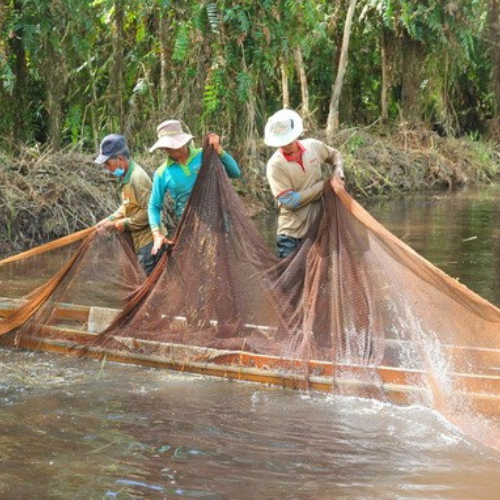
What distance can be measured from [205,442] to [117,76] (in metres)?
10.9

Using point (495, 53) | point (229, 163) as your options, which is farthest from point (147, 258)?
point (495, 53)

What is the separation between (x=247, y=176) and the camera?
16.4 m

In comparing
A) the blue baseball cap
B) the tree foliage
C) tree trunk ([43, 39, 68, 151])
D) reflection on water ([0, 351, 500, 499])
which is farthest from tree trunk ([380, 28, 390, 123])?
reflection on water ([0, 351, 500, 499])

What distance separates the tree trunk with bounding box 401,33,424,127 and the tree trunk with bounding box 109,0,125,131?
899 cm

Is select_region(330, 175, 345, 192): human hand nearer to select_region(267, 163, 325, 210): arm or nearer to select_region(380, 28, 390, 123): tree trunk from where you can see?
select_region(267, 163, 325, 210): arm

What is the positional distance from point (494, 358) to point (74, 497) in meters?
2.71

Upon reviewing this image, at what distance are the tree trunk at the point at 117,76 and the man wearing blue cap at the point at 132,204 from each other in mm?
8245

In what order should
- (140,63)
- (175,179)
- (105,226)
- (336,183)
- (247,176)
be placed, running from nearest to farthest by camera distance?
(336,183), (175,179), (105,226), (247,176), (140,63)

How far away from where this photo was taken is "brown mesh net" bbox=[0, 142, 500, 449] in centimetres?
632

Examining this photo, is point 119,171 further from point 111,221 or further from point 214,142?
point 214,142

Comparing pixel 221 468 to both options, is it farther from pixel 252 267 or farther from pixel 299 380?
pixel 252 267

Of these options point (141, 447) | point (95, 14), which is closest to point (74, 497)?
point (141, 447)

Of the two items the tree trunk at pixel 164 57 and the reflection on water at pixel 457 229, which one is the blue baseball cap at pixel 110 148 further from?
the tree trunk at pixel 164 57

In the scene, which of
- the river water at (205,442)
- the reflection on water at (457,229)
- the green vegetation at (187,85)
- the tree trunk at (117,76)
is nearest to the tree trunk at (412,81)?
the green vegetation at (187,85)
